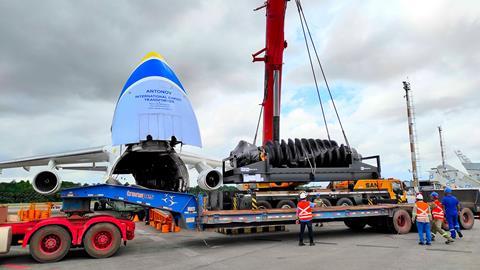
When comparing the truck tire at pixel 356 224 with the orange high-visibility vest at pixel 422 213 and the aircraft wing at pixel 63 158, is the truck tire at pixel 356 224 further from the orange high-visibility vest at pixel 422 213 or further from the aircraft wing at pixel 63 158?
the aircraft wing at pixel 63 158

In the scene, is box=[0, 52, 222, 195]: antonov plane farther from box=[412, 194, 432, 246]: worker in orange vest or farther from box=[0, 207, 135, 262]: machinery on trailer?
box=[412, 194, 432, 246]: worker in orange vest

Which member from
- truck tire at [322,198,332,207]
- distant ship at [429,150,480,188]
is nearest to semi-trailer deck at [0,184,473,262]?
truck tire at [322,198,332,207]

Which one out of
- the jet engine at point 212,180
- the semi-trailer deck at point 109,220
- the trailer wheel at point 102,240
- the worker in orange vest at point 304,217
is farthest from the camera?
the jet engine at point 212,180

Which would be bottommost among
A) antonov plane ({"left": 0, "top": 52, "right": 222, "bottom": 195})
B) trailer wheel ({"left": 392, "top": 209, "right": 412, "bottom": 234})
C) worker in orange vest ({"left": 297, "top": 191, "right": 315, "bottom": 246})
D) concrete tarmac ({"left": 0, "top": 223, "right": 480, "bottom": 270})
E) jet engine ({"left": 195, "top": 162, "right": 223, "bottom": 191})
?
concrete tarmac ({"left": 0, "top": 223, "right": 480, "bottom": 270})

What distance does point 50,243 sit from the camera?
855cm

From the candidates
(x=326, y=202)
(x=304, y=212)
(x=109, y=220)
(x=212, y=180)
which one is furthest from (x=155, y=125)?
(x=326, y=202)

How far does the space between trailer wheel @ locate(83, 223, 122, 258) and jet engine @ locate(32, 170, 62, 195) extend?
11.3ft

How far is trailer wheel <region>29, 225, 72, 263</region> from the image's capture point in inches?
328

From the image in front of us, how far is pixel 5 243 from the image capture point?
822 cm

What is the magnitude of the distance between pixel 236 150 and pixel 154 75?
12.7 feet

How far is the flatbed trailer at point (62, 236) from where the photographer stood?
835 cm

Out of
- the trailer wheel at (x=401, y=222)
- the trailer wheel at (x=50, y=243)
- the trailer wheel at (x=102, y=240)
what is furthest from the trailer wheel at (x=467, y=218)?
the trailer wheel at (x=50, y=243)

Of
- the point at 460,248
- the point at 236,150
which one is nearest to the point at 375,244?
the point at 460,248

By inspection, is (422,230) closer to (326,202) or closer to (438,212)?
(438,212)
